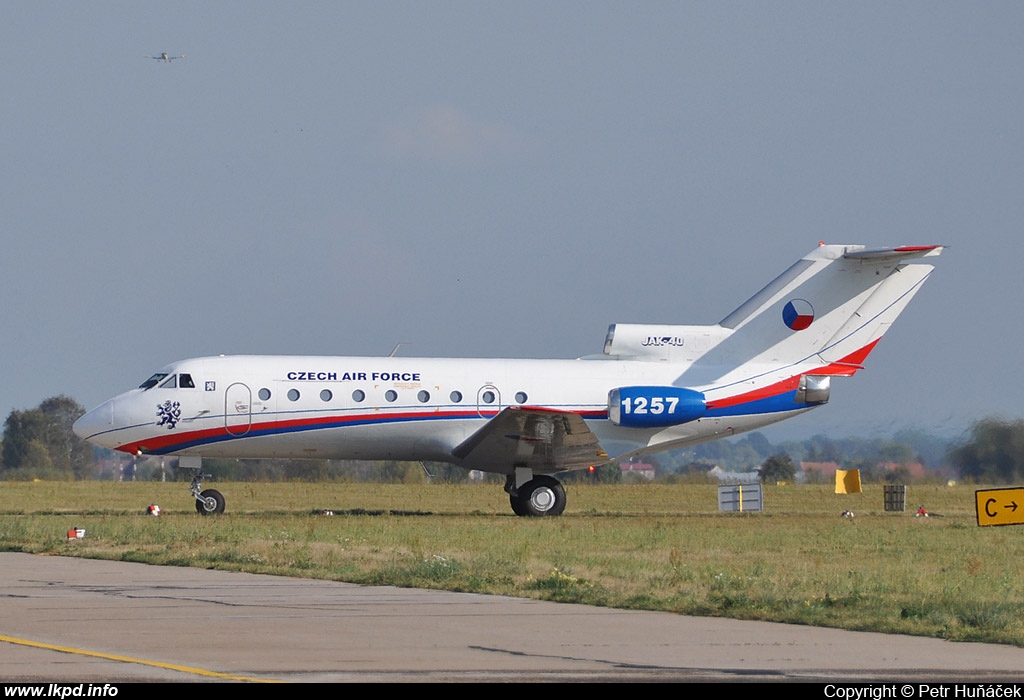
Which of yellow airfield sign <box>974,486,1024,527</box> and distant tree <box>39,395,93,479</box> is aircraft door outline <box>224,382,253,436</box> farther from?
distant tree <box>39,395,93,479</box>

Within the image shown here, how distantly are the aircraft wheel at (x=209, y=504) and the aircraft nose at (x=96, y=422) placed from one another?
2.39 m

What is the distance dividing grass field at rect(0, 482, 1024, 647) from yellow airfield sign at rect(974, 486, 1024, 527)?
18.1 inches

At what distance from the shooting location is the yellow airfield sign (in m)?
21.4

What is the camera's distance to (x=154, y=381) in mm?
29141

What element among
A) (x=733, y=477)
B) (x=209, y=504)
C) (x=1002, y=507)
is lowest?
(x=1002, y=507)

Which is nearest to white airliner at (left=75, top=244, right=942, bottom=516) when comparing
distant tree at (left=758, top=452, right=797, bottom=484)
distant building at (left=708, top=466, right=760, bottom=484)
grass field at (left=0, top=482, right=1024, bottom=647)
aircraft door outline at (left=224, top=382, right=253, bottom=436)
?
aircraft door outline at (left=224, top=382, right=253, bottom=436)

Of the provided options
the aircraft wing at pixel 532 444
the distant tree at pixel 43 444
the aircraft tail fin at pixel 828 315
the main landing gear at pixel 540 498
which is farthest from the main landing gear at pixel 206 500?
the distant tree at pixel 43 444

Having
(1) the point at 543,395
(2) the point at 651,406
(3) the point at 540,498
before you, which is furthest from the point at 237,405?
(2) the point at 651,406

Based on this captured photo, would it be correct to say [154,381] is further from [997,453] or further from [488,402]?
[997,453]

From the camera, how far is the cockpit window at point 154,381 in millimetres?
29078

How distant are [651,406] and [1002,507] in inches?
361

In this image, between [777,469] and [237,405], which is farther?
[777,469]

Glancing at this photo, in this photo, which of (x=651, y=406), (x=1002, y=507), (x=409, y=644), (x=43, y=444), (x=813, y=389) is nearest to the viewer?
(x=409, y=644)
